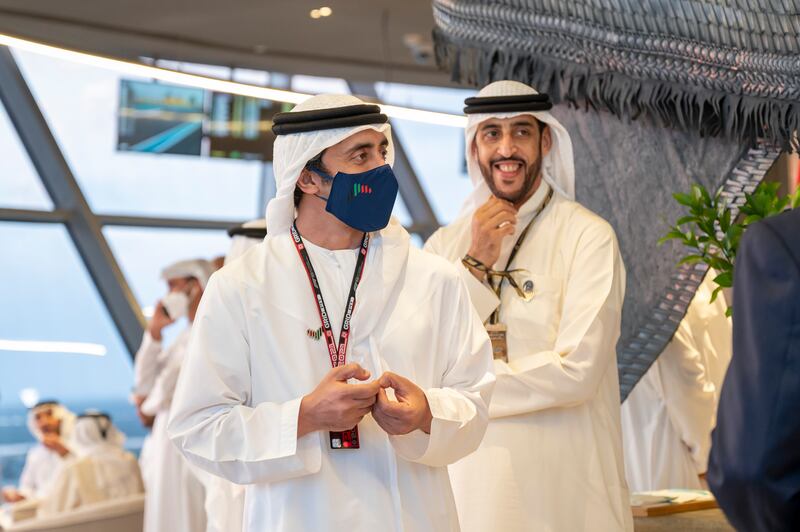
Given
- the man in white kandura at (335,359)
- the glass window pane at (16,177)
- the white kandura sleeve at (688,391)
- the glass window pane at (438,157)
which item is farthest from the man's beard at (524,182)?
the glass window pane at (438,157)

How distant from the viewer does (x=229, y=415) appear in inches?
105

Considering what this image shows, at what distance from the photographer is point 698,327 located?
541 cm

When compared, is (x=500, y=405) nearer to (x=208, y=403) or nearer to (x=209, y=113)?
(x=208, y=403)

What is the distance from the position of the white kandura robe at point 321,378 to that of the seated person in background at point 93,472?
396cm

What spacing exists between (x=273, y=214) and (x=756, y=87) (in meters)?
1.55

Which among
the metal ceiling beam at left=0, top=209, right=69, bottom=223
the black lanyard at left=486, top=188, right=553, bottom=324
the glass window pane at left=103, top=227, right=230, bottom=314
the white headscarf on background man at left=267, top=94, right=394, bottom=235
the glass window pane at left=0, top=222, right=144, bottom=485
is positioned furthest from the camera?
the glass window pane at left=103, top=227, right=230, bottom=314

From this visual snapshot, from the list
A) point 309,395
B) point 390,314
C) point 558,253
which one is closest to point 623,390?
point 558,253

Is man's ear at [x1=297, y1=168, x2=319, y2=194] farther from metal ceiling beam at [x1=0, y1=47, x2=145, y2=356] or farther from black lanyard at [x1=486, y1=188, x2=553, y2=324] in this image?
metal ceiling beam at [x1=0, y1=47, x2=145, y2=356]

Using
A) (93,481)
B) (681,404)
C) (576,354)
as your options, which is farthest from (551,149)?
(93,481)

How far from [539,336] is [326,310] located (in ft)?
3.54

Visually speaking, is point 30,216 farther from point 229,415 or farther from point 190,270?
point 229,415

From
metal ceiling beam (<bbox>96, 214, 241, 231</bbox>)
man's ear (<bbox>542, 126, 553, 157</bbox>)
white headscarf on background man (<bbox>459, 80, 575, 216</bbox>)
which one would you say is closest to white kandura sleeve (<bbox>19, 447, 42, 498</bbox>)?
metal ceiling beam (<bbox>96, 214, 241, 231</bbox>)

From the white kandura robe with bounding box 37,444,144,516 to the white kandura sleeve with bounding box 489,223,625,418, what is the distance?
11.7 ft

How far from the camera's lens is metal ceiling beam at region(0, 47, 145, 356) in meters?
9.10
